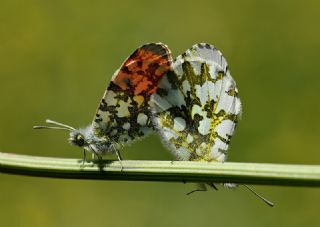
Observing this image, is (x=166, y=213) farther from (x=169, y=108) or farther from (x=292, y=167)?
(x=292, y=167)

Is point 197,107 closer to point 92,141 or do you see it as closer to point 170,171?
point 92,141

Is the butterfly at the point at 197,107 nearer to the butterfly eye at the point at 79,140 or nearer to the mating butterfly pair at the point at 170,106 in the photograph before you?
the mating butterfly pair at the point at 170,106

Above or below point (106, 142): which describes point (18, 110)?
below

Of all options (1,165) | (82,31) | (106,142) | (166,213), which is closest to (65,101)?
(82,31)

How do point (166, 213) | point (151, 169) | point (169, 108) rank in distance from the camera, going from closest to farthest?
point (151, 169), point (169, 108), point (166, 213)

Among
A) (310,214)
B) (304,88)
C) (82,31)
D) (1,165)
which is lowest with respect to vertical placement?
(310,214)

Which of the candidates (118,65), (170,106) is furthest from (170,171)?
(118,65)
